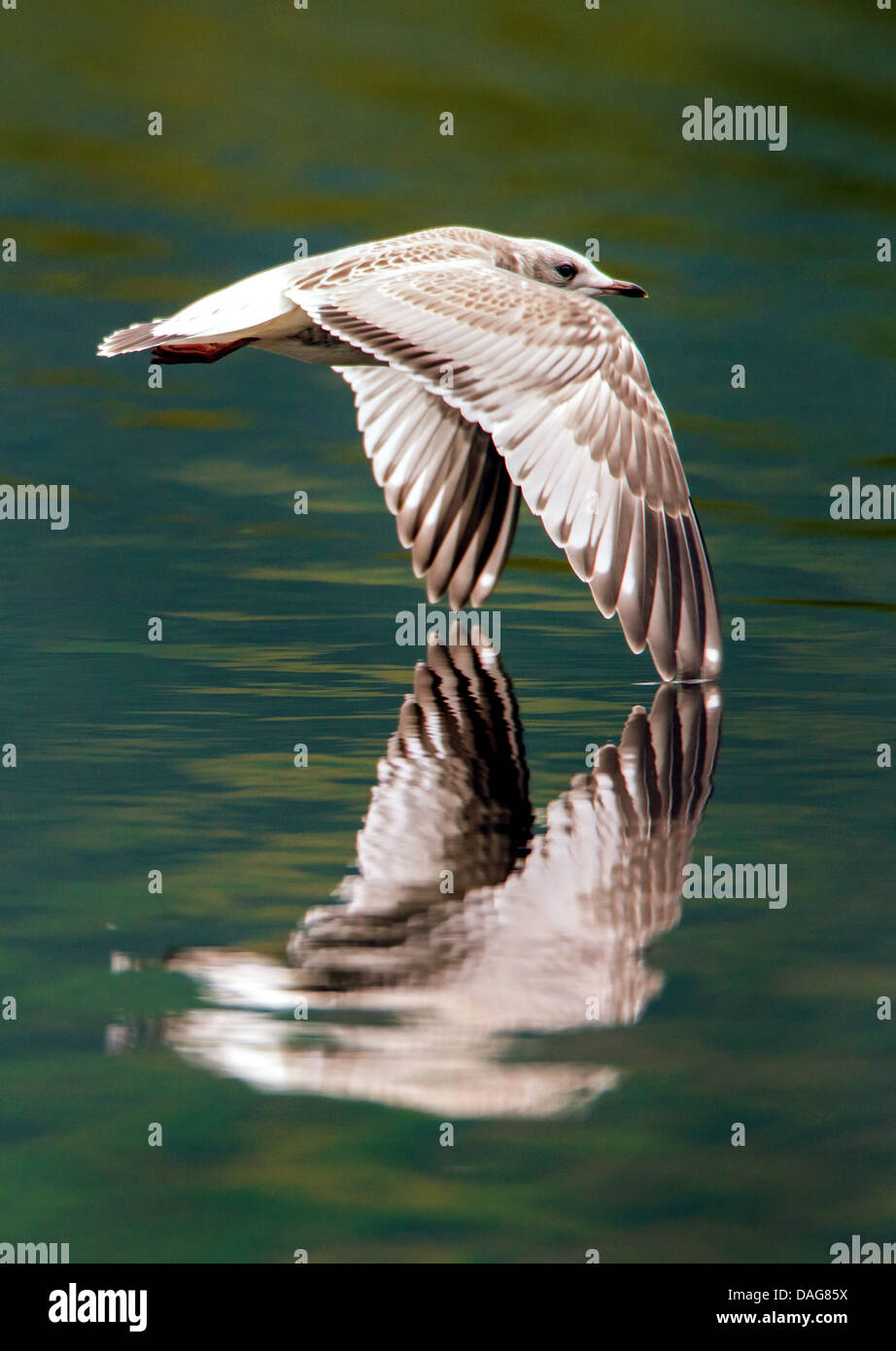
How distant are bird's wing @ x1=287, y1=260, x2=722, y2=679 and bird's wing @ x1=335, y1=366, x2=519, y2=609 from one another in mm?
1748

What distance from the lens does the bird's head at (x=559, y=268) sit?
922cm

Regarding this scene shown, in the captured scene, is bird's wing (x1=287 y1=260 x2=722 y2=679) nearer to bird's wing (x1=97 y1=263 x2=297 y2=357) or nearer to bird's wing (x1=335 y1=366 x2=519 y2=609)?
bird's wing (x1=97 y1=263 x2=297 y2=357)

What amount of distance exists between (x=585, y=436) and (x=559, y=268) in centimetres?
283

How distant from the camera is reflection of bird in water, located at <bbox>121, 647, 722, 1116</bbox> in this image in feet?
12.3

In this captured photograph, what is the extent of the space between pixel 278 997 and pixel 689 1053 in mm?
936

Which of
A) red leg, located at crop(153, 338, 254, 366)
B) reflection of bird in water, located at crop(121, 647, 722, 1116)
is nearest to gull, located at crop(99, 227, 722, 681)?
red leg, located at crop(153, 338, 254, 366)

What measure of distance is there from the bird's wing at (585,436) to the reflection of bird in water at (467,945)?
663 mm

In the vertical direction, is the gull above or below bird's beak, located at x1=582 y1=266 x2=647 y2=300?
below

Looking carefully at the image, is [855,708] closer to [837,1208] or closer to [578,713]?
[578,713]

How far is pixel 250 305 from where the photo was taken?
314 inches

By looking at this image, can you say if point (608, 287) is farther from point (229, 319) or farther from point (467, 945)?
point (467, 945)

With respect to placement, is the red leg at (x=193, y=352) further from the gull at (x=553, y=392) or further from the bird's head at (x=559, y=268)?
the bird's head at (x=559, y=268)

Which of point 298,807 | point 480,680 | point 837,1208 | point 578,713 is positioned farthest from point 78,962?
point 480,680

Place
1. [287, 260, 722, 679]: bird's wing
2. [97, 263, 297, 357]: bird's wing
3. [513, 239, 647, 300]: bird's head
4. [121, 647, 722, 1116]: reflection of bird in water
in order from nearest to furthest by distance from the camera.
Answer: [121, 647, 722, 1116]: reflection of bird in water → [287, 260, 722, 679]: bird's wing → [97, 263, 297, 357]: bird's wing → [513, 239, 647, 300]: bird's head
